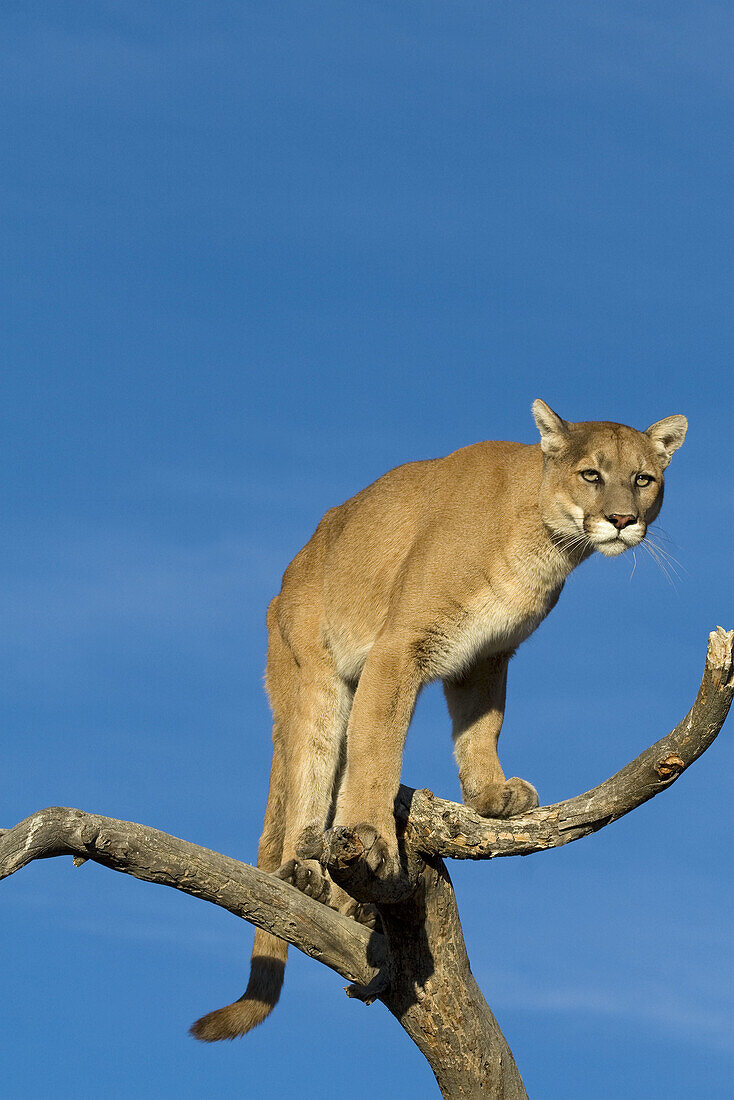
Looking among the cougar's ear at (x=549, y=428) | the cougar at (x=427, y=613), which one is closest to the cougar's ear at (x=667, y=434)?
the cougar at (x=427, y=613)

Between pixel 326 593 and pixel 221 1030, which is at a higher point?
pixel 326 593

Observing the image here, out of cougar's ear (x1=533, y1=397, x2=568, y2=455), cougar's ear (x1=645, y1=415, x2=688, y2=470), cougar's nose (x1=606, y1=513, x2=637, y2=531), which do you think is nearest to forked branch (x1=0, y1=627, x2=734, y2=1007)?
cougar's nose (x1=606, y1=513, x2=637, y2=531)

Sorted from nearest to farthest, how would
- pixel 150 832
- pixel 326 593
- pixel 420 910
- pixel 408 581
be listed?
pixel 150 832 < pixel 420 910 < pixel 408 581 < pixel 326 593

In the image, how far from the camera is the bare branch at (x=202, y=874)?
5750 millimetres

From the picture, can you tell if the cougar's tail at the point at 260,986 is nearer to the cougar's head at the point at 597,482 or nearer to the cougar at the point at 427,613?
the cougar at the point at 427,613

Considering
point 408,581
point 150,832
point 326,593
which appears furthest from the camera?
point 326,593

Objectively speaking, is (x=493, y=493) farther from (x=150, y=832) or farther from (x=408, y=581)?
(x=150, y=832)

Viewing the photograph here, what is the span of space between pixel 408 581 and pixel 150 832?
7.27 feet

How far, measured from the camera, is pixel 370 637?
7816 millimetres

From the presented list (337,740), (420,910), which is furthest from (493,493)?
(420,910)

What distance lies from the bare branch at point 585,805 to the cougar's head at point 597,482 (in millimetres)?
1560

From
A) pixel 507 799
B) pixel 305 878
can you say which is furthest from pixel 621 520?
pixel 305 878

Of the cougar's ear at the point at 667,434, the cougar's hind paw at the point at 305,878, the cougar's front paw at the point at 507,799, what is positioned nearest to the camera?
the cougar's hind paw at the point at 305,878

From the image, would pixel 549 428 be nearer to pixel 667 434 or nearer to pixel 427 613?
pixel 667 434
